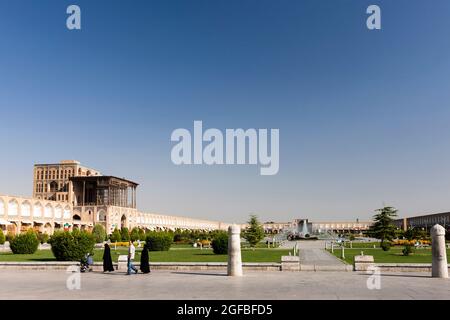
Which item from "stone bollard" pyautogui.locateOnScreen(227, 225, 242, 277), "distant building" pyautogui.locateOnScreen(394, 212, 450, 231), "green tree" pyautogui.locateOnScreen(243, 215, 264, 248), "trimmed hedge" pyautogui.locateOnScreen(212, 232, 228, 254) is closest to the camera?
"stone bollard" pyautogui.locateOnScreen(227, 225, 242, 277)

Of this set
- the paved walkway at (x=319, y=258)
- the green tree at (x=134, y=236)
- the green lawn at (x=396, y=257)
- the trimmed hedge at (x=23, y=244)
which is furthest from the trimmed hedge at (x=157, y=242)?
the green tree at (x=134, y=236)

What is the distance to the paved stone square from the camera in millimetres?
10133

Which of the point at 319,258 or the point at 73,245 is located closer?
the point at 73,245

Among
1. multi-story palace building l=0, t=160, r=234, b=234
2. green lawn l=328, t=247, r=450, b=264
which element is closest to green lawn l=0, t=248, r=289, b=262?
green lawn l=328, t=247, r=450, b=264

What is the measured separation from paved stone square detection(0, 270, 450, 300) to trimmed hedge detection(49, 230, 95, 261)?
3264mm

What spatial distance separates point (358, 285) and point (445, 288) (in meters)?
2.07

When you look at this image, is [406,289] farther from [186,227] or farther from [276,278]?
[186,227]

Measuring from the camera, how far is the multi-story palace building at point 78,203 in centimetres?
6531

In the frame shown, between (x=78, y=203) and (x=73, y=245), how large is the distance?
251 ft

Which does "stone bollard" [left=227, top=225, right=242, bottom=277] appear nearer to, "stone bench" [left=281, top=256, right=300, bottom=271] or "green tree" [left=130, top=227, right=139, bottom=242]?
"stone bench" [left=281, top=256, right=300, bottom=271]

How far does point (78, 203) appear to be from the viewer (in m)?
91.4

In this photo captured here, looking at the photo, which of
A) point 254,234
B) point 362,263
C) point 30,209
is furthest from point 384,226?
point 30,209

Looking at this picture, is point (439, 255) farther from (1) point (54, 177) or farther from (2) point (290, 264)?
(1) point (54, 177)

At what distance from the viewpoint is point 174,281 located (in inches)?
513
